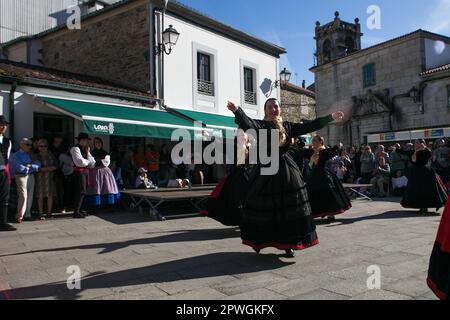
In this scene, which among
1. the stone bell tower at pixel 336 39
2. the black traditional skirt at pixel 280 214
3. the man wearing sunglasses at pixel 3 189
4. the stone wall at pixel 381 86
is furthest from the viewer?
the stone bell tower at pixel 336 39

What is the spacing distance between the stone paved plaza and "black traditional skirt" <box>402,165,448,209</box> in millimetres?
1507

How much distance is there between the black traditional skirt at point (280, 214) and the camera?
13.9ft

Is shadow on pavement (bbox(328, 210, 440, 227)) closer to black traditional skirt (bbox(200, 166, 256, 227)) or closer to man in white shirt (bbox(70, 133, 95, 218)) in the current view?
black traditional skirt (bbox(200, 166, 256, 227))

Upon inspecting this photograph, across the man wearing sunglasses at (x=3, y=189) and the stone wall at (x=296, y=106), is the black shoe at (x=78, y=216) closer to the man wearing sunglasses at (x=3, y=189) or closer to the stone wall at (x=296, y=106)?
the man wearing sunglasses at (x=3, y=189)

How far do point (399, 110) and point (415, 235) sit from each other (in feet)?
68.7

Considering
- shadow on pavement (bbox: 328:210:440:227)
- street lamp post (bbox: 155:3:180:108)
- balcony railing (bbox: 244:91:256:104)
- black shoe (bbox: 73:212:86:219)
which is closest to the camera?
shadow on pavement (bbox: 328:210:440:227)

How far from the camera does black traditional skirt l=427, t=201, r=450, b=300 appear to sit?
234cm

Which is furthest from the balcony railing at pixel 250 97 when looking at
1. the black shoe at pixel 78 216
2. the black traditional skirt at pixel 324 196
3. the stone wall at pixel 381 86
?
the stone wall at pixel 381 86

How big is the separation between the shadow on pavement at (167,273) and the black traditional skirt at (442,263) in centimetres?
185

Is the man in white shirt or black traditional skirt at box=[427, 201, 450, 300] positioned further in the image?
the man in white shirt

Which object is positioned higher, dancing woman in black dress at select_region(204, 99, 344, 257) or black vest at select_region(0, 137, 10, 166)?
black vest at select_region(0, 137, 10, 166)

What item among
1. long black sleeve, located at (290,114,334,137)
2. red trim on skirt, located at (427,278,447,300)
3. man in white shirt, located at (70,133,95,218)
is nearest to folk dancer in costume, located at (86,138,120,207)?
man in white shirt, located at (70,133,95,218)

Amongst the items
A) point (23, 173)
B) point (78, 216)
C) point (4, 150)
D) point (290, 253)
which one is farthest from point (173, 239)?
point (23, 173)

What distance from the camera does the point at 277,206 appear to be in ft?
14.0
